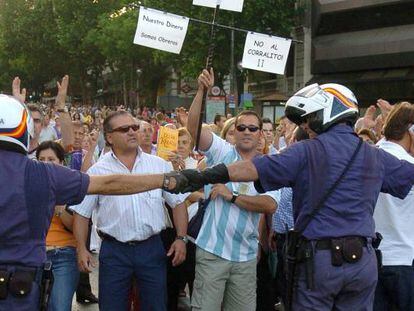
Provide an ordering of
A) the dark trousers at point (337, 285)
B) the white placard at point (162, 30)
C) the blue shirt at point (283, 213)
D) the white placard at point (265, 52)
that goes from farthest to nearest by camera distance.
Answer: the white placard at point (265, 52)
the white placard at point (162, 30)
the blue shirt at point (283, 213)
the dark trousers at point (337, 285)

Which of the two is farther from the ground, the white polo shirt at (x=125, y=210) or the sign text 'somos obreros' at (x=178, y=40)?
the sign text 'somos obreros' at (x=178, y=40)

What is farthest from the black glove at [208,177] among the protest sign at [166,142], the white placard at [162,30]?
the white placard at [162,30]

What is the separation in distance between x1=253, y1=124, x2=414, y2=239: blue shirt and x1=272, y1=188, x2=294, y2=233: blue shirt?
4.70 ft

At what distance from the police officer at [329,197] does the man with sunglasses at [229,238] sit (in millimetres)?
916

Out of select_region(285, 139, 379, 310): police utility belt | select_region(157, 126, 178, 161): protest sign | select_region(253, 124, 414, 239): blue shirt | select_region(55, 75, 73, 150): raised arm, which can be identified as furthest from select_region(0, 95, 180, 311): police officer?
select_region(157, 126, 178, 161): protest sign

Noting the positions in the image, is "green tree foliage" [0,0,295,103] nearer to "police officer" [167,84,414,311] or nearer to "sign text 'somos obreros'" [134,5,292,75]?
A: "sign text 'somos obreros'" [134,5,292,75]

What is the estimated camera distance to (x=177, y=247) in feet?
15.3

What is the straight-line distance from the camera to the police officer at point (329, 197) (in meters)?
3.34

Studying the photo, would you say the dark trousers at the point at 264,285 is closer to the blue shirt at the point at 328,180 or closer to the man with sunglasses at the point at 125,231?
the man with sunglasses at the point at 125,231

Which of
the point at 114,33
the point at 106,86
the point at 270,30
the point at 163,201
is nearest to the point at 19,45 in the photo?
the point at 106,86

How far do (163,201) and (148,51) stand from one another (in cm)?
3630

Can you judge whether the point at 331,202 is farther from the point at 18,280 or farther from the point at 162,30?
the point at 162,30

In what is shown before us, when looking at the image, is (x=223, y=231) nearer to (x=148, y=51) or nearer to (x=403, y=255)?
(x=403, y=255)

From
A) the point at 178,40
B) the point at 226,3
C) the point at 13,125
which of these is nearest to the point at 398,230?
the point at 13,125
